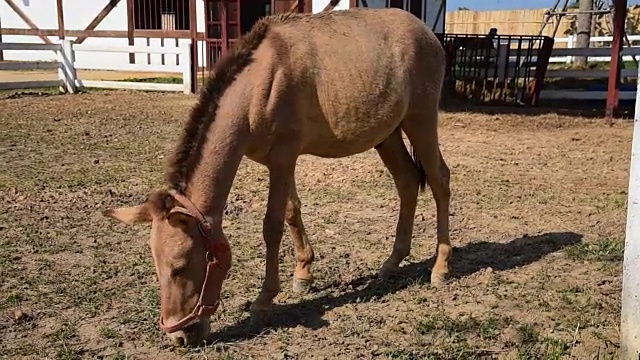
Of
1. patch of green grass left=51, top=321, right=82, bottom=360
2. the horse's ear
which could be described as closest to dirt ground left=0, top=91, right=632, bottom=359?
patch of green grass left=51, top=321, right=82, bottom=360

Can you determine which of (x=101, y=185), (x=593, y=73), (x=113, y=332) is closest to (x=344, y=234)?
(x=113, y=332)

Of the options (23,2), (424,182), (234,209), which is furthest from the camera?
(23,2)

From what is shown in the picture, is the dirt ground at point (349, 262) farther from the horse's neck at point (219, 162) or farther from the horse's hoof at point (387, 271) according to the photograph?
the horse's neck at point (219, 162)

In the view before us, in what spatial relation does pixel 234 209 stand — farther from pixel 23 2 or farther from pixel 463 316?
pixel 23 2

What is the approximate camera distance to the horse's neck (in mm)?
3381

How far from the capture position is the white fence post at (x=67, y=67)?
15602 mm

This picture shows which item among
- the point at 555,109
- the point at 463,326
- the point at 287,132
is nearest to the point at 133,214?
the point at 287,132

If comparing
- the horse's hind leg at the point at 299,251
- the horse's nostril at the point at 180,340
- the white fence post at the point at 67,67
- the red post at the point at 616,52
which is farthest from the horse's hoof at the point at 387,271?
the white fence post at the point at 67,67

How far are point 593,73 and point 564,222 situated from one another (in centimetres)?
881

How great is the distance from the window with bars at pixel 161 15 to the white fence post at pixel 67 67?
664 centimetres

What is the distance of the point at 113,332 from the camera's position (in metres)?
3.67

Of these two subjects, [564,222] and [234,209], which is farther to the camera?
[234,209]

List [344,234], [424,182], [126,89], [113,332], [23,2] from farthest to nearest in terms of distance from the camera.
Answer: [23,2], [126,89], [344,234], [424,182], [113,332]

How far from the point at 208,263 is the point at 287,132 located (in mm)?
884
